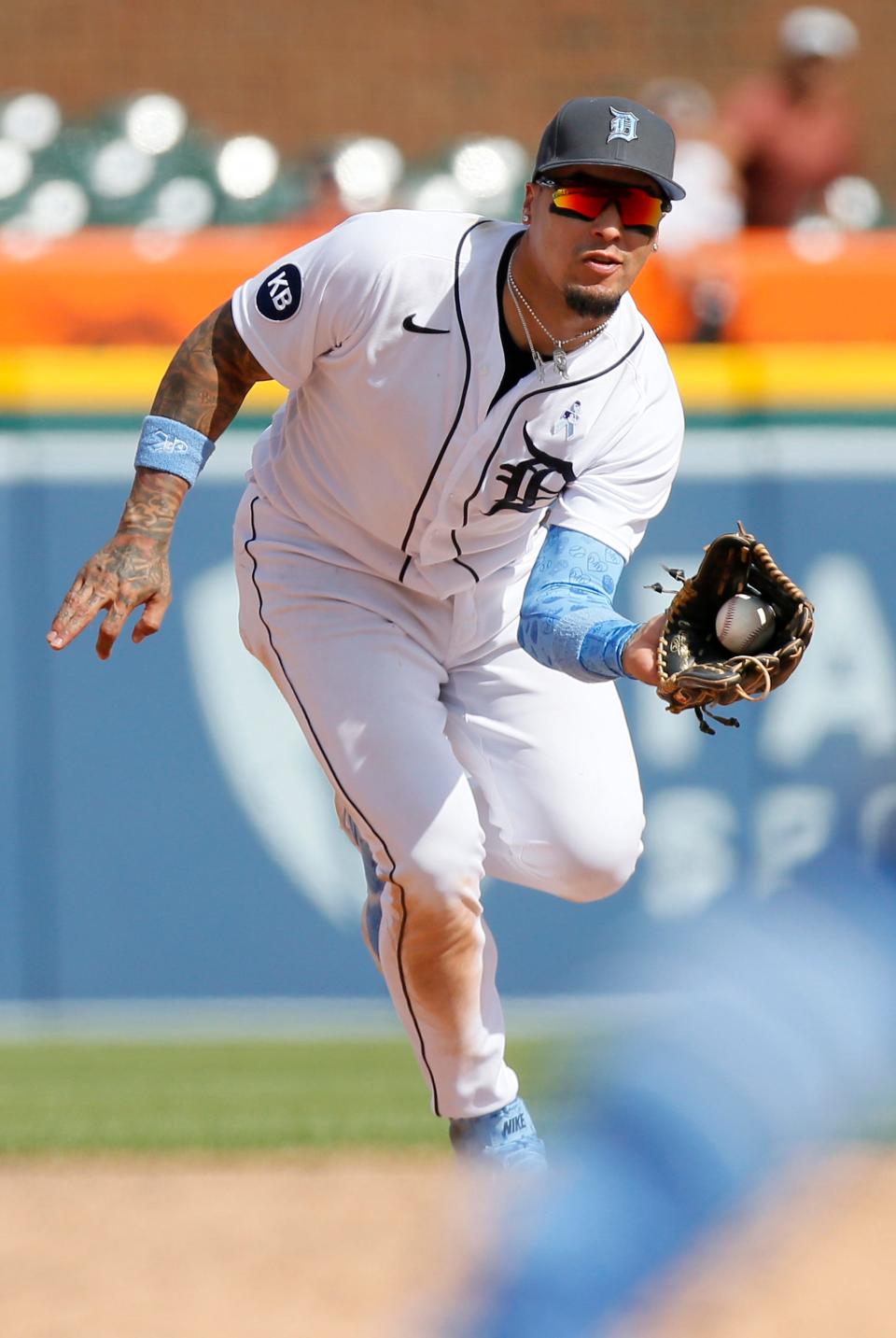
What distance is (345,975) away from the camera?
7.38m

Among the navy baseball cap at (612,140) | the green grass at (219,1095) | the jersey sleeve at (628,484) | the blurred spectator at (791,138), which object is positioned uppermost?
the blurred spectator at (791,138)

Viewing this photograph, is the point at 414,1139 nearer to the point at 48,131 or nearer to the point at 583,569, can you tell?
the point at 583,569

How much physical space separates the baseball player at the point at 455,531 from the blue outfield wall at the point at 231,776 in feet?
9.83

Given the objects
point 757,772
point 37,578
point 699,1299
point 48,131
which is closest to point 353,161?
point 48,131

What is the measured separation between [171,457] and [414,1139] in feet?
11.0

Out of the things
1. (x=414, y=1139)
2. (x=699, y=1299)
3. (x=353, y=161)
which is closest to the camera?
(x=699, y=1299)

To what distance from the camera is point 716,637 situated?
3.40 m

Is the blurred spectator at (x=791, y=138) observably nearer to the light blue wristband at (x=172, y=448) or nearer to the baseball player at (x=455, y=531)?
the baseball player at (x=455, y=531)

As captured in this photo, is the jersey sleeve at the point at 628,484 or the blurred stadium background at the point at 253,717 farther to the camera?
the blurred stadium background at the point at 253,717

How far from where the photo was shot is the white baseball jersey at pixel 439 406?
153 inches

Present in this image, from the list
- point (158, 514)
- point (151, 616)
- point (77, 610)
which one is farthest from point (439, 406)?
point (77, 610)

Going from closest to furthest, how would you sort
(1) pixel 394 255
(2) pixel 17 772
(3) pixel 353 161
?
(1) pixel 394 255, (2) pixel 17 772, (3) pixel 353 161

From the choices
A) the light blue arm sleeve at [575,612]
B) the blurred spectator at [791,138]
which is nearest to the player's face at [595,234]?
the light blue arm sleeve at [575,612]

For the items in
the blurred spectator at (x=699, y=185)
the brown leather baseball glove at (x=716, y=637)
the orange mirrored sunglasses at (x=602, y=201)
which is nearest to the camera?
the brown leather baseball glove at (x=716, y=637)
